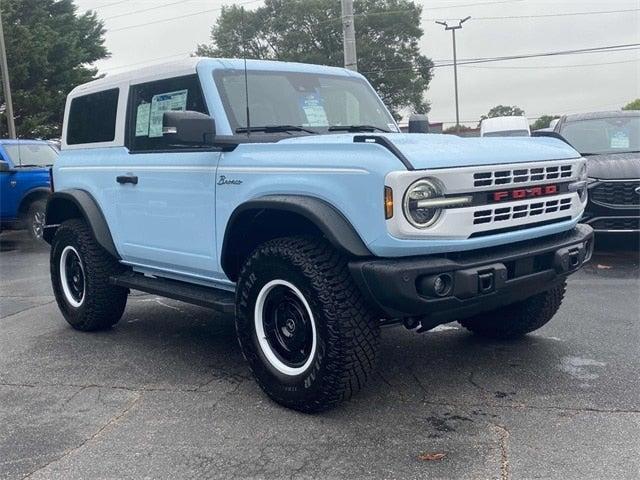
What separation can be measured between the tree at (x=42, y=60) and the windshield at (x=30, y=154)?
14.8 metres

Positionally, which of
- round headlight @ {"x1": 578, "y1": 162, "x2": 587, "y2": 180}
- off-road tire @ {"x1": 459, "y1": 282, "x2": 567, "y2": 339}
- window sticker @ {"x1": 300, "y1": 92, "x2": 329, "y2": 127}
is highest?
window sticker @ {"x1": 300, "y1": 92, "x2": 329, "y2": 127}

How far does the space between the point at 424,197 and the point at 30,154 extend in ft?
35.9

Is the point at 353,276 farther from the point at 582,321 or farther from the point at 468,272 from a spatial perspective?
the point at 582,321

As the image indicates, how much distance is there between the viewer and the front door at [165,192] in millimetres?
4602

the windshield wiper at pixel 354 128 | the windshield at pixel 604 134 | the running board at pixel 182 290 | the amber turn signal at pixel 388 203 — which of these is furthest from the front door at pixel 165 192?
the windshield at pixel 604 134

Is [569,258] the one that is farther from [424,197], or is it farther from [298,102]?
[298,102]

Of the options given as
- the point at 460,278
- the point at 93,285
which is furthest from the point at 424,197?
the point at 93,285

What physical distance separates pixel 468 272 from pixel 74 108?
4066 mm

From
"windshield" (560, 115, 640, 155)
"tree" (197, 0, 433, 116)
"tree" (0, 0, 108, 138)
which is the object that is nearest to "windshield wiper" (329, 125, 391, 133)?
"windshield" (560, 115, 640, 155)

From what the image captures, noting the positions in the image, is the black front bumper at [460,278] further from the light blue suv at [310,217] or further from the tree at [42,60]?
the tree at [42,60]

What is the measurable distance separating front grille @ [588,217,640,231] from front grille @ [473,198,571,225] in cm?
400

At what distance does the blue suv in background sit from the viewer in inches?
485

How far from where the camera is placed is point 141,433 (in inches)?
150

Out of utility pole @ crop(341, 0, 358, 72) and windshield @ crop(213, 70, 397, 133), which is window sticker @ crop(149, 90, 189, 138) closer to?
windshield @ crop(213, 70, 397, 133)
